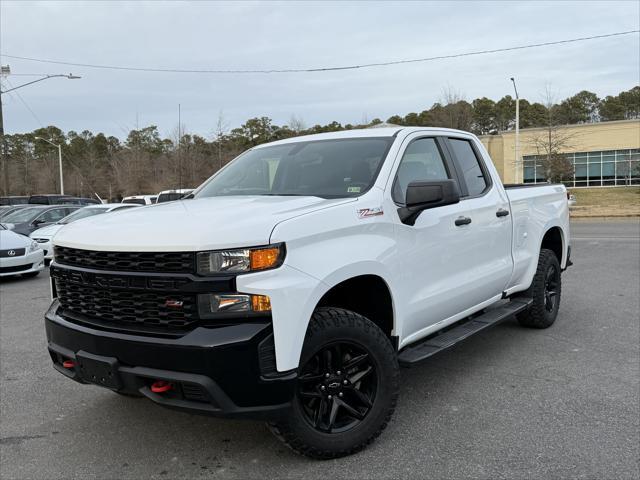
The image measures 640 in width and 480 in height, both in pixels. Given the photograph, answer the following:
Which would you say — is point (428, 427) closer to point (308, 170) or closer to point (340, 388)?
point (340, 388)

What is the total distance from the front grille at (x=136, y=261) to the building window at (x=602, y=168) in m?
49.0

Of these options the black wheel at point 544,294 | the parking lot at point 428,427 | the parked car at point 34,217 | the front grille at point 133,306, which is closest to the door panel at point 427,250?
the parking lot at point 428,427

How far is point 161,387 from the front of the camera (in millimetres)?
2857

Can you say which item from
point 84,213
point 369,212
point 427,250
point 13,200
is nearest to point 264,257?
point 369,212

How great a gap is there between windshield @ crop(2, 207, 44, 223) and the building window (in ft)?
135

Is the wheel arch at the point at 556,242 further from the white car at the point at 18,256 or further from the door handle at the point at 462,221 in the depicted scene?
the white car at the point at 18,256

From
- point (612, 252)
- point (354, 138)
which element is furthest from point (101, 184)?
point (354, 138)

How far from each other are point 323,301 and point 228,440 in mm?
1050

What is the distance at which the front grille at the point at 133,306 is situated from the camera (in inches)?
111

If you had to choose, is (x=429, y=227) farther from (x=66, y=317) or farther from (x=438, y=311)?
(x=66, y=317)

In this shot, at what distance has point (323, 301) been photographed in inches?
135

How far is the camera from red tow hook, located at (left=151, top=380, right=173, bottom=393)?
285 centimetres

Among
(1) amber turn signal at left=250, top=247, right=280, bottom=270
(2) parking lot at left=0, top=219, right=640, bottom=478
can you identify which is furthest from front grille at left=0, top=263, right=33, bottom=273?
(1) amber turn signal at left=250, top=247, right=280, bottom=270

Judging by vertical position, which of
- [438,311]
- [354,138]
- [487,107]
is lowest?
[438,311]
